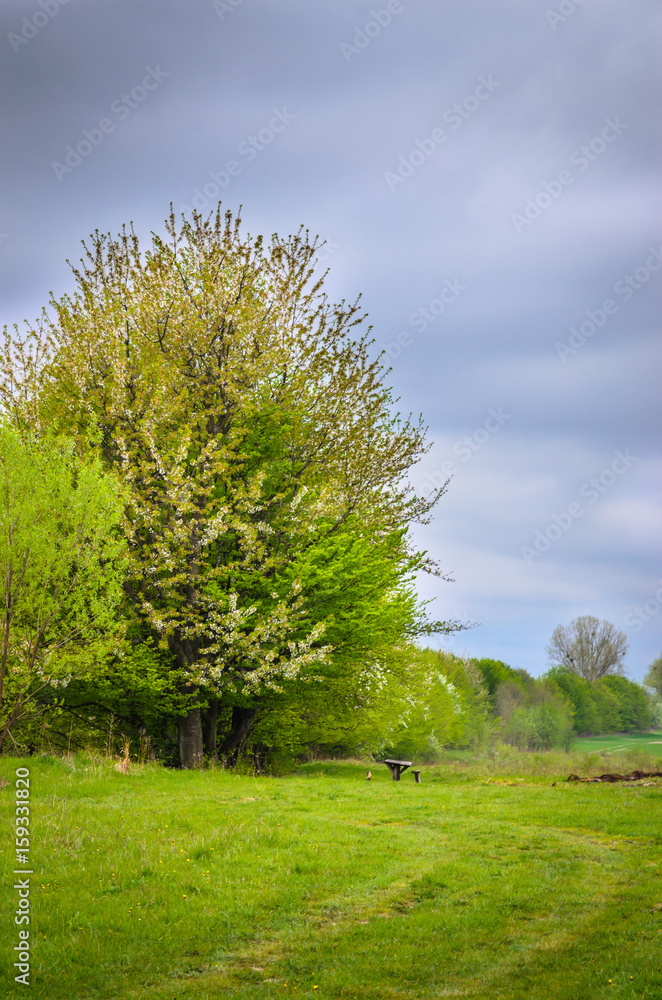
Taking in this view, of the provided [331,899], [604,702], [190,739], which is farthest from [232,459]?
[604,702]

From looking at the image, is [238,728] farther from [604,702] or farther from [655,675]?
[604,702]

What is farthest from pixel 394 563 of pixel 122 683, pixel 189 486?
pixel 122 683

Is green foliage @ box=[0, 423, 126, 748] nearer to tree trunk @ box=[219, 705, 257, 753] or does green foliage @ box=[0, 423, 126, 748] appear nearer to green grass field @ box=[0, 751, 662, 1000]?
green grass field @ box=[0, 751, 662, 1000]

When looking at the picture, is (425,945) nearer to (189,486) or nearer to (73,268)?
(189,486)

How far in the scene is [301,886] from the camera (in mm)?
9172

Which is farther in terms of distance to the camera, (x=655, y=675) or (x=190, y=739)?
(x=655, y=675)

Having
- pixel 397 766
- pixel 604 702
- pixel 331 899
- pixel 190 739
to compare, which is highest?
pixel 190 739

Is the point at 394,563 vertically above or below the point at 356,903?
above

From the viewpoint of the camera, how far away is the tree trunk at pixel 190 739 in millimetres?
21625

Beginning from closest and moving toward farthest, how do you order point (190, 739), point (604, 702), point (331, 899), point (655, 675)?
point (331, 899) < point (190, 739) < point (655, 675) < point (604, 702)

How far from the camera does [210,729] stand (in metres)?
23.6

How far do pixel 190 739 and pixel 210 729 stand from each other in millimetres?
1905

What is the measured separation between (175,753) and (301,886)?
15951 millimetres

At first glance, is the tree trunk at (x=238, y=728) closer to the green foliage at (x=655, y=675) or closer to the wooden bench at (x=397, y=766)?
the wooden bench at (x=397, y=766)
